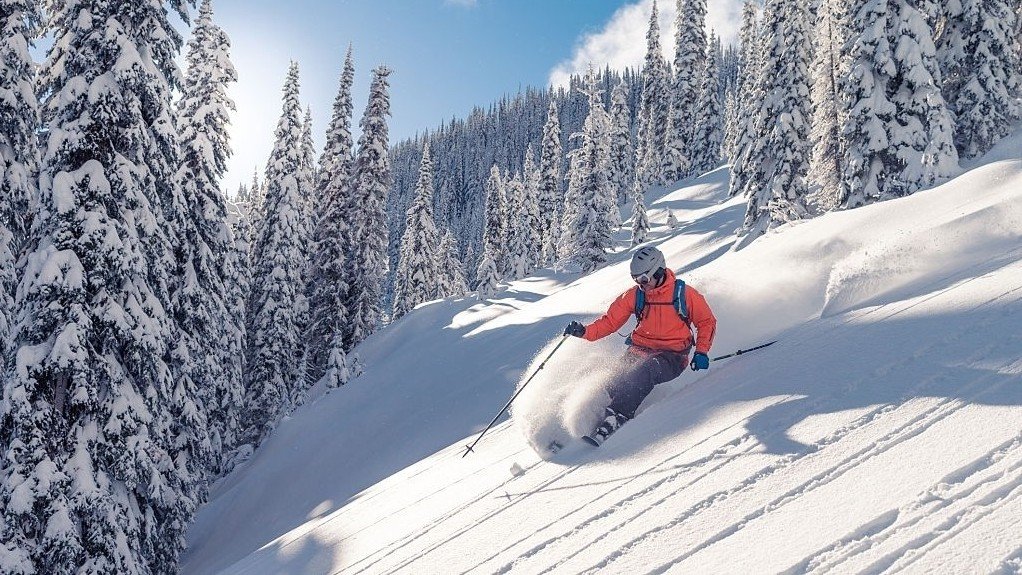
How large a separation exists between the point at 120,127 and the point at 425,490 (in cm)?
971

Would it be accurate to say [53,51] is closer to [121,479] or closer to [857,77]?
[121,479]

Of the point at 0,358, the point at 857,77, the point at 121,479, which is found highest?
the point at 0,358

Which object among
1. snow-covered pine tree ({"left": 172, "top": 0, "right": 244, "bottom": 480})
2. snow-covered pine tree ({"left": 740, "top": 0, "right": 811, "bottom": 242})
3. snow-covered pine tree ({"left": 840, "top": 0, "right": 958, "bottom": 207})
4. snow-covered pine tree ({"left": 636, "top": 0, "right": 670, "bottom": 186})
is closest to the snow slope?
snow-covered pine tree ({"left": 840, "top": 0, "right": 958, "bottom": 207})

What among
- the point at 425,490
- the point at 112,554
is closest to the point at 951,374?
the point at 425,490

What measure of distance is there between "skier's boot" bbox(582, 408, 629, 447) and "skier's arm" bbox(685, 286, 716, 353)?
1.14m

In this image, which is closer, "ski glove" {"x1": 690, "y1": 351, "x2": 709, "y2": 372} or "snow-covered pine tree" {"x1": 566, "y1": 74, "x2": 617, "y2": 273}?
"ski glove" {"x1": 690, "y1": 351, "x2": 709, "y2": 372}

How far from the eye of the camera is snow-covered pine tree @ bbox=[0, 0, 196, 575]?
1050cm

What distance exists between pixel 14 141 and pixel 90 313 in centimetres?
488

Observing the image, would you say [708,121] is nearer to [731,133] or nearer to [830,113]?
[731,133]

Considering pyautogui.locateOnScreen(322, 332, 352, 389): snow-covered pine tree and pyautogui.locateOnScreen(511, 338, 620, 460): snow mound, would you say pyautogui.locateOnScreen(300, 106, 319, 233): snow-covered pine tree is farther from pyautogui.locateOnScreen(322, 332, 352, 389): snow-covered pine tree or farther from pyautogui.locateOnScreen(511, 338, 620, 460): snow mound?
pyautogui.locateOnScreen(511, 338, 620, 460): snow mound

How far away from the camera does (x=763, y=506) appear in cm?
375

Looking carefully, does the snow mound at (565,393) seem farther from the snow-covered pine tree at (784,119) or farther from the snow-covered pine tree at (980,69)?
the snow-covered pine tree at (784,119)

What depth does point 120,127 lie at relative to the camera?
11617mm

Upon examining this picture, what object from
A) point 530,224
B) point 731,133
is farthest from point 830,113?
point 731,133
